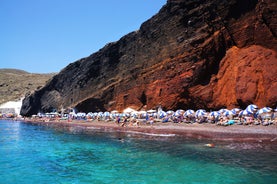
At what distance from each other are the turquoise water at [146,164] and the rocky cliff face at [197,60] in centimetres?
1715

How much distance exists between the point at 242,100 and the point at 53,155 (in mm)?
25393

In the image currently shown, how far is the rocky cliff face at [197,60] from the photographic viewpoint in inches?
1465

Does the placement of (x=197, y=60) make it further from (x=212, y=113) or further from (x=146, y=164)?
(x=146, y=164)

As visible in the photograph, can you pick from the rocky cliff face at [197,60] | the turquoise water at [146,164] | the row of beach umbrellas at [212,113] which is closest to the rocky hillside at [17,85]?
the rocky cliff face at [197,60]

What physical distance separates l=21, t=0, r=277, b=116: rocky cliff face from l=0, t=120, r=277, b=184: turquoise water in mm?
17148

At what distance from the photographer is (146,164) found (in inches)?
Answer: 662

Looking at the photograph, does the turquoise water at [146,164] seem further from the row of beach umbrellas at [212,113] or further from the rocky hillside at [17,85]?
the rocky hillside at [17,85]

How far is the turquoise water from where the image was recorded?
1395 centimetres

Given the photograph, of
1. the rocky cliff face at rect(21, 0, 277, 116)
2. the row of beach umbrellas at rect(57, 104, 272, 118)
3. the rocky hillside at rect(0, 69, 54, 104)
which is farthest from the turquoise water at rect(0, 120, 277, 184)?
the rocky hillside at rect(0, 69, 54, 104)

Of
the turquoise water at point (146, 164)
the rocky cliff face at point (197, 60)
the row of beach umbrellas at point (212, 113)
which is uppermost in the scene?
the rocky cliff face at point (197, 60)

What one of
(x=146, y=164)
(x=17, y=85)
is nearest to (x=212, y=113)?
(x=146, y=164)

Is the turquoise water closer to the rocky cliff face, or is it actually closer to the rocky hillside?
the rocky cliff face

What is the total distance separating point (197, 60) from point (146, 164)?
29.2 metres

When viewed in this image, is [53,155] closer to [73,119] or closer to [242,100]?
[242,100]
